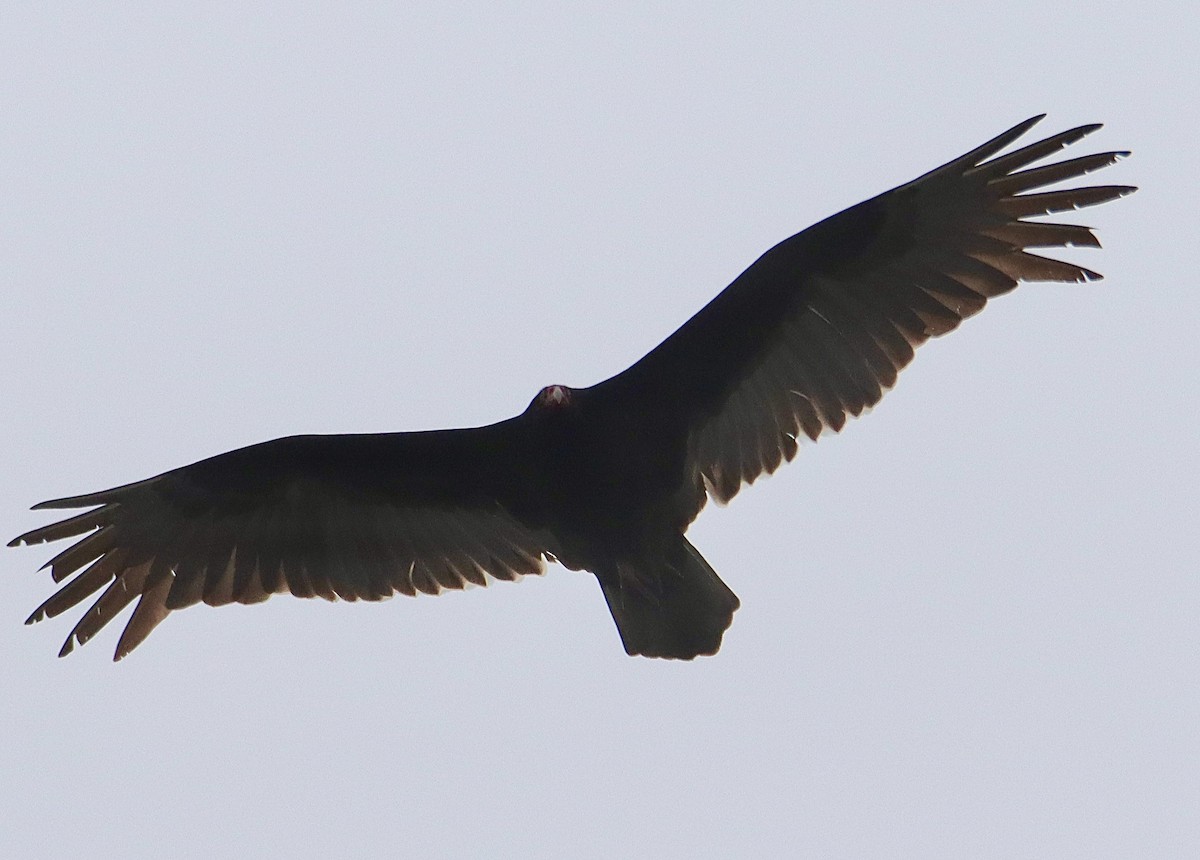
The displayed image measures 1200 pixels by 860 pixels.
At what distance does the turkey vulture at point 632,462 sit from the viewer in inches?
287

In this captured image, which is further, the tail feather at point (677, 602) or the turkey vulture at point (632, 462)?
the tail feather at point (677, 602)

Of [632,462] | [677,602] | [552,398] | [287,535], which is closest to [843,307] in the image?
[632,462]

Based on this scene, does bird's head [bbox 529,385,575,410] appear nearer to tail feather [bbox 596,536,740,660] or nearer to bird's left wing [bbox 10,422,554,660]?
bird's left wing [bbox 10,422,554,660]

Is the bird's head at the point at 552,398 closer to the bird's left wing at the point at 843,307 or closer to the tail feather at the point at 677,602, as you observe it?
the bird's left wing at the point at 843,307

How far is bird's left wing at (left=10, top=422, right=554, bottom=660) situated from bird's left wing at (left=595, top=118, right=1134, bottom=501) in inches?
34.2

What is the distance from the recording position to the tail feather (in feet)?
25.2

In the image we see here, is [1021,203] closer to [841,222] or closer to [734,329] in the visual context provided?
[841,222]

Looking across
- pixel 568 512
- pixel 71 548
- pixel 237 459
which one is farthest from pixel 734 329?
pixel 71 548

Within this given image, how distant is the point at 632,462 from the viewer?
7.62 metres

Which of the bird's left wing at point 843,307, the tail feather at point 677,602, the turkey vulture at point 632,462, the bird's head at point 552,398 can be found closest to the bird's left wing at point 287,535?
the turkey vulture at point 632,462

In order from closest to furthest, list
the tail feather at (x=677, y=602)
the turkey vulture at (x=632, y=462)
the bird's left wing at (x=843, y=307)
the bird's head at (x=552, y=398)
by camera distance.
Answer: the bird's left wing at (x=843, y=307)
the turkey vulture at (x=632, y=462)
the bird's head at (x=552, y=398)
the tail feather at (x=677, y=602)

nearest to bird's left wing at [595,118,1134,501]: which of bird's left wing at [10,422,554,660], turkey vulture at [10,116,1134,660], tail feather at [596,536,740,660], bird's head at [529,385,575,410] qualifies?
turkey vulture at [10,116,1134,660]

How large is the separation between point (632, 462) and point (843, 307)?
1037 mm

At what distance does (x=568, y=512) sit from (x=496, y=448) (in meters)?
0.39
